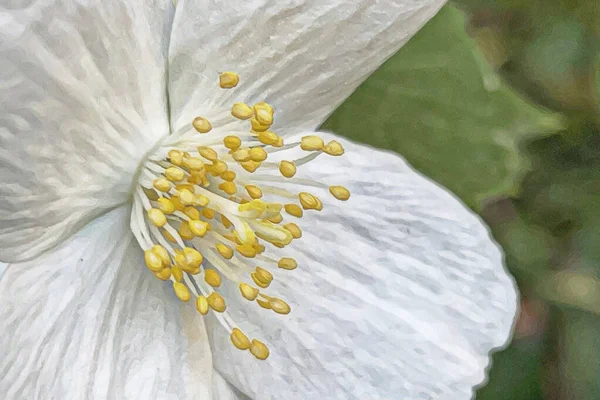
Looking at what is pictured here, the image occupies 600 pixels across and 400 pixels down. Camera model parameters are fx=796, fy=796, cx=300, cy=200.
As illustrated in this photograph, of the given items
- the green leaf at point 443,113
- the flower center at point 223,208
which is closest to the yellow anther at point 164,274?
the flower center at point 223,208

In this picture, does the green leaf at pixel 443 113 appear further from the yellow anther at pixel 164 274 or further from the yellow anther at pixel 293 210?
the yellow anther at pixel 164 274

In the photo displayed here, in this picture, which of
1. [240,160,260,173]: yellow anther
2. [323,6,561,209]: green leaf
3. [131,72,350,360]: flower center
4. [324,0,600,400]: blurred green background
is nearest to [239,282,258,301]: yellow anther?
[131,72,350,360]: flower center

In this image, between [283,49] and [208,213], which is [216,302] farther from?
[283,49]

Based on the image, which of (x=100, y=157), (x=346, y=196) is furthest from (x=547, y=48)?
(x=100, y=157)

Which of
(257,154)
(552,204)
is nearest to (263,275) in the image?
(257,154)

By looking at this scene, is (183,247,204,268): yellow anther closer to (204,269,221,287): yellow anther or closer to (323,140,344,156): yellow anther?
(204,269,221,287): yellow anther

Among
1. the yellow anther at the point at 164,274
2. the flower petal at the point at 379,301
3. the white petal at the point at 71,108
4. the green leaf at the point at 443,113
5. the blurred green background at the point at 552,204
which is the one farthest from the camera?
the blurred green background at the point at 552,204

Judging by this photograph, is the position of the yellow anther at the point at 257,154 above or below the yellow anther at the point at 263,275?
above
